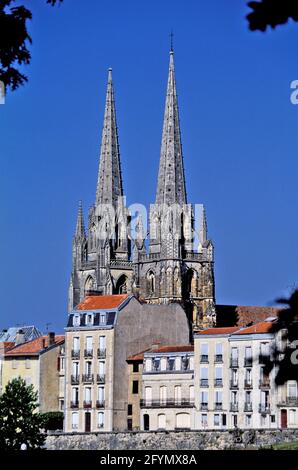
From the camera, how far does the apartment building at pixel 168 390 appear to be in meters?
71.2

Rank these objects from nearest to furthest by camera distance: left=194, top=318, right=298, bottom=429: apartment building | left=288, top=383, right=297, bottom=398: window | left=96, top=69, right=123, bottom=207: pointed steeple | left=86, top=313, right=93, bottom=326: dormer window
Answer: left=288, top=383, right=297, bottom=398: window, left=194, top=318, right=298, bottom=429: apartment building, left=86, top=313, right=93, bottom=326: dormer window, left=96, top=69, right=123, bottom=207: pointed steeple

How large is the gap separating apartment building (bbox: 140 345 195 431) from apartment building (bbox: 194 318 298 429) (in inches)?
37.1

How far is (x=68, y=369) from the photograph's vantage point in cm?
7631

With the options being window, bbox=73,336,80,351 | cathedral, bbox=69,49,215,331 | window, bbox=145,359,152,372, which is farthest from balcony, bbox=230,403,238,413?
cathedral, bbox=69,49,215,331

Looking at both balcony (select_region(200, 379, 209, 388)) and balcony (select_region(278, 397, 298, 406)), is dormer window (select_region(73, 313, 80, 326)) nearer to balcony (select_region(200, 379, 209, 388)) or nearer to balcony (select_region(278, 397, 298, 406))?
balcony (select_region(200, 379, 209, 388))

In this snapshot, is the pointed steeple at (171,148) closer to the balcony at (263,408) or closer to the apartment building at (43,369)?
the apartment building at (43,369)

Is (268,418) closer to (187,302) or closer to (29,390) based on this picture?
(29,390)

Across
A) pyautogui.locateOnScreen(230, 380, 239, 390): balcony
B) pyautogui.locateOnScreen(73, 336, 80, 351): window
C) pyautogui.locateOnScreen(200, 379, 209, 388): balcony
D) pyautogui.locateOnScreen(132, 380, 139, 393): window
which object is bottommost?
pyautogui.locateOnScreen(230, 380, 239, 390): balcony

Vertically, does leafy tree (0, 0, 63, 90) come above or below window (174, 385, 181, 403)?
below

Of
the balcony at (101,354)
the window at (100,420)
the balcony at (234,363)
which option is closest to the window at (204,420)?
the balcony at (234,363)

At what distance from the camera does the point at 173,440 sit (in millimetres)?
66625

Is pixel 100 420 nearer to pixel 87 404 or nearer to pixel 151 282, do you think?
pixel 87 404

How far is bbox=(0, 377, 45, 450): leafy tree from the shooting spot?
189 feet

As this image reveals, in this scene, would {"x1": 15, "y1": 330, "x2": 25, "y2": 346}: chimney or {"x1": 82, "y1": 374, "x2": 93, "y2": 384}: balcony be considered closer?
{"x1": 82, "y1": 374, "x2": 93, "y2": 384}: balcony
